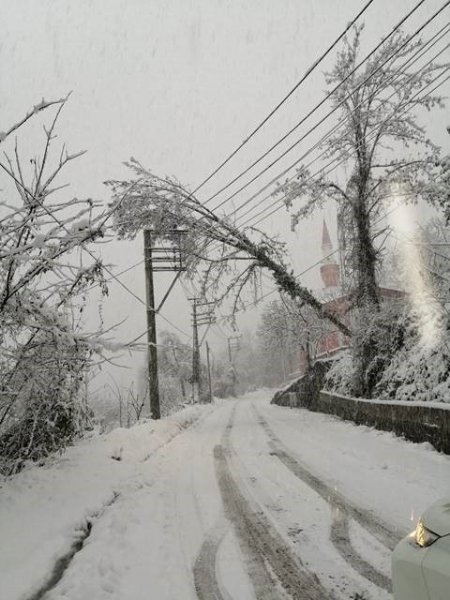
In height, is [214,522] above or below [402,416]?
below

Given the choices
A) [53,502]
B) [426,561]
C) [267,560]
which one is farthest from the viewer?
[53,502]

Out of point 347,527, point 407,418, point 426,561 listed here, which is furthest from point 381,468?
point 426,561

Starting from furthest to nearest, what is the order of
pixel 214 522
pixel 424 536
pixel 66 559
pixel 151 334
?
pixel 151 334 < pixel 214 522 < pixel 66 559 < pixel 424 536

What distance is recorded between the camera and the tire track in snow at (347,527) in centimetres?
402

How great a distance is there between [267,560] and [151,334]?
597 inches

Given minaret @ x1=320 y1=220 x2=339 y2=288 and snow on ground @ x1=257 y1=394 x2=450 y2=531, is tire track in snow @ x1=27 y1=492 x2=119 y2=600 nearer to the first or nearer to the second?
snow on ground @ x1=257 y1=394 x2=450 y2=531

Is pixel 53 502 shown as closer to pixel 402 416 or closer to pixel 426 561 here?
pixel 426 561

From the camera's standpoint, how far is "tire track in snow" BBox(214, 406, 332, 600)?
380cm

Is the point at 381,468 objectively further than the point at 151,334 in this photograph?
No

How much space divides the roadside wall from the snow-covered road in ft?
1.00

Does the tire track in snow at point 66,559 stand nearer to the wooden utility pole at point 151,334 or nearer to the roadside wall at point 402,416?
the roadside wall at point 402,416

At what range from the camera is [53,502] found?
6352mm

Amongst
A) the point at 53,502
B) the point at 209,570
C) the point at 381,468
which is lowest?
the point at 209,570

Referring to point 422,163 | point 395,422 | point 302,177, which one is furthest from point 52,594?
point 422,163
